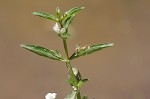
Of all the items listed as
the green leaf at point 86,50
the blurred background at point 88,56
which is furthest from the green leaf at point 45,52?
the blurred background at point 88,56

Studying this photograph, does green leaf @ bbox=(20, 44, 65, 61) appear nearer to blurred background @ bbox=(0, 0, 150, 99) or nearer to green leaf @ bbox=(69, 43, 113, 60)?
green leaf @ bbox=(69, 43, 113, 60)

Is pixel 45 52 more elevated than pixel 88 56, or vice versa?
pixel 88 56

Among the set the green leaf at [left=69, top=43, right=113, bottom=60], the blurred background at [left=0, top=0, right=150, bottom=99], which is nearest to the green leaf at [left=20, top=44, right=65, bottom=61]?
the green leaf at [left=69, top=43, right=113, bottom=60]

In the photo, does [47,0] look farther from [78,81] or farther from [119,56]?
[78,81]

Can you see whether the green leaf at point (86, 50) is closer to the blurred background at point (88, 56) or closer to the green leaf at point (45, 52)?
the green leaf at point (45, 52)

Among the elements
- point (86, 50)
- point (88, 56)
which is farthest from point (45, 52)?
point (88, 56)

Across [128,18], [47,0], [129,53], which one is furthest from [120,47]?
[47,0]

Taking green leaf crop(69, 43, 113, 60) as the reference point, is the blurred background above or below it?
above

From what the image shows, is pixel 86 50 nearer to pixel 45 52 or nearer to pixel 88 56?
pixel 45 52
